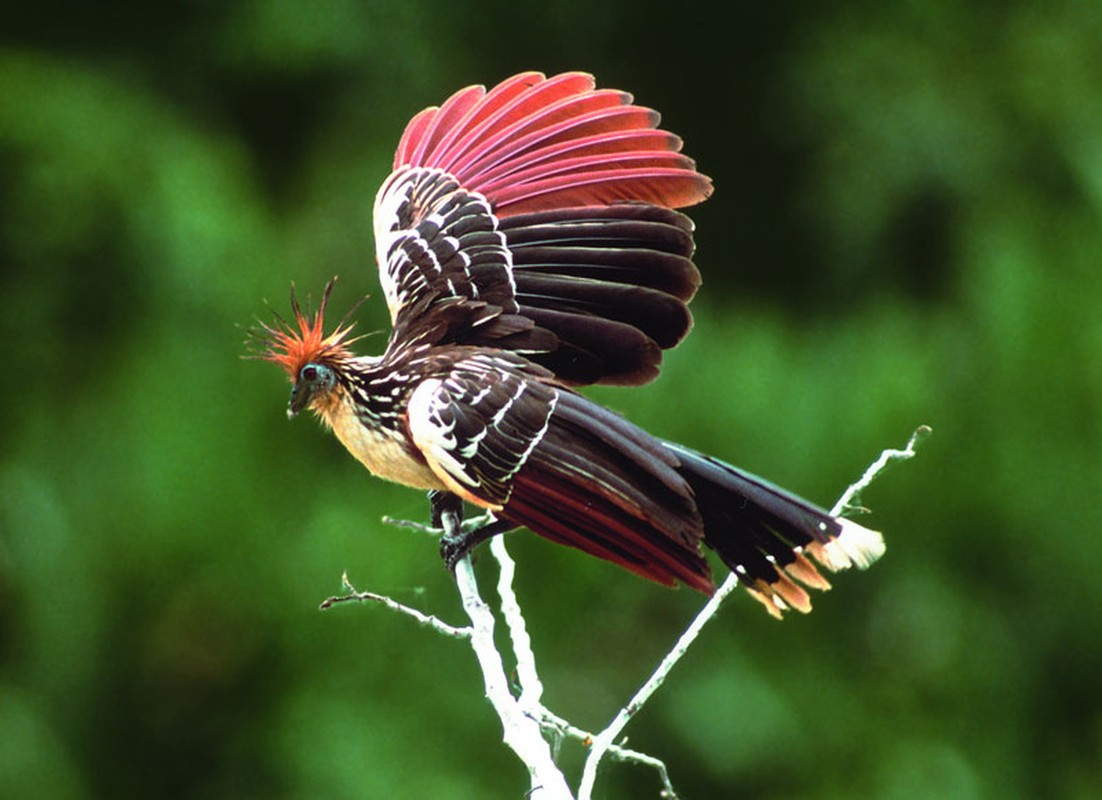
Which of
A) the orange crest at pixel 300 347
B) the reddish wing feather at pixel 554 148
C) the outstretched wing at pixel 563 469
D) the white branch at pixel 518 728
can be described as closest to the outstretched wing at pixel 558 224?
the reddish wing feather at pixel 554 148

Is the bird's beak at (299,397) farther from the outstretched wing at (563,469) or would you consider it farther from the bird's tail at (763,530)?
the bird's tail at (763,530)

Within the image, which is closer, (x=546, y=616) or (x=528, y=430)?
(x=528, y=430)

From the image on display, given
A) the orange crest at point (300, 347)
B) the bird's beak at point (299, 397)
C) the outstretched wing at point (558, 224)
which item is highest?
the outstretched wing at point (558, 224)

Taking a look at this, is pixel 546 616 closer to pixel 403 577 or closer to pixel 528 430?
pixel 403 577

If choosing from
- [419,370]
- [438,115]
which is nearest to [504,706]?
[419,370]

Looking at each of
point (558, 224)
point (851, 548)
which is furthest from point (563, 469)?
point (558, 224)

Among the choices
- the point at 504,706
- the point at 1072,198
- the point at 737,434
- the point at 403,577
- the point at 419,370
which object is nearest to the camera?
the point at 504,706

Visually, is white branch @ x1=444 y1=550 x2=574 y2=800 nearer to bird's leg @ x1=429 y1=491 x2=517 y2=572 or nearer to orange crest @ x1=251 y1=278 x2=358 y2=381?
bird's leg @ x1=429 y1=491 x2=517 y2=572
